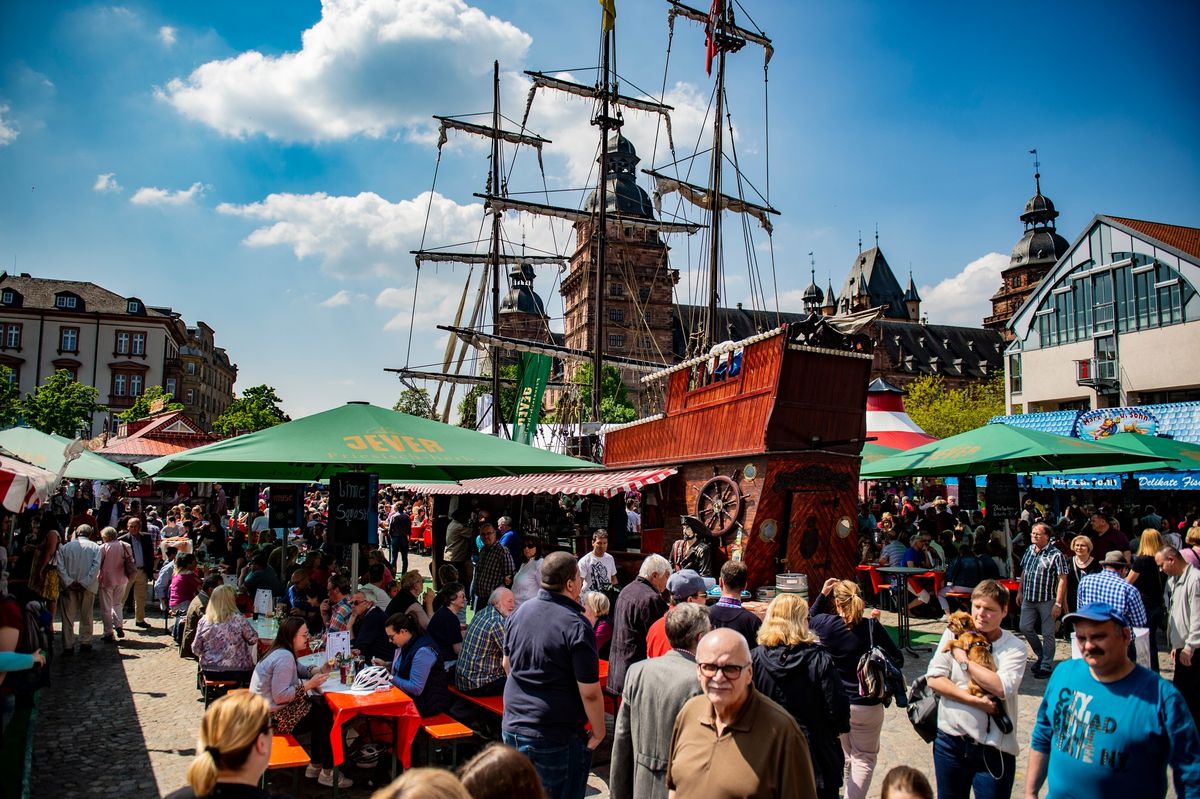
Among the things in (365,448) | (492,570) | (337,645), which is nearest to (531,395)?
(492,570)

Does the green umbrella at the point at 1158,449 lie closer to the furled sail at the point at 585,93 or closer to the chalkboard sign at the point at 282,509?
the chalkboard sign at the point at 282,509

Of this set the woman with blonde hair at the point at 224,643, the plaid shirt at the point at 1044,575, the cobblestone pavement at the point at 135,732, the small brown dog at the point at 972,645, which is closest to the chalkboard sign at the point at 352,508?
the woman with blonde hair at the point at 224,643

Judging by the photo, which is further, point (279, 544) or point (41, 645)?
point (279, 544)

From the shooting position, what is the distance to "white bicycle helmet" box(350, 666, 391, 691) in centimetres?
653

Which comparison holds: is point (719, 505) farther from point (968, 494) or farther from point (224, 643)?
point (224, 643)

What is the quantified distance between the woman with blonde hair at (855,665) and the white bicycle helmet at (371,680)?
11.4 ft

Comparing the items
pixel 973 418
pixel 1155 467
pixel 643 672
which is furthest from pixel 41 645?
pixel 973 418

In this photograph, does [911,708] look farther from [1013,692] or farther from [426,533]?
[426,533]

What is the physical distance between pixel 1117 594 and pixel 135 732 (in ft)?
30.5

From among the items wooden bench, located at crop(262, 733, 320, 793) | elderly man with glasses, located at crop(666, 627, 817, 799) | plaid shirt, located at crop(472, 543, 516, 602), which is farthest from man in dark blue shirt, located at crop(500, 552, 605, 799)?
plaid shirt, located at crop(472, 543, 516, 602)

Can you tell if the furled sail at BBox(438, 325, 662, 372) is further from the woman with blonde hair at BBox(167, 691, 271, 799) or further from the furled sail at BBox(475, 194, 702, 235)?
the woman with blonde hair at BBox(167, 691, 271, 799)

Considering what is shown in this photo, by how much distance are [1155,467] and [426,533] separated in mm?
19518

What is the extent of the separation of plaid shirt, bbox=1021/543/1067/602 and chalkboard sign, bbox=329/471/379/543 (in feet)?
26.0

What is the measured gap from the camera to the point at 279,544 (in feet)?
49.1
